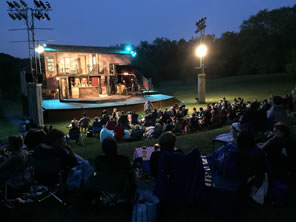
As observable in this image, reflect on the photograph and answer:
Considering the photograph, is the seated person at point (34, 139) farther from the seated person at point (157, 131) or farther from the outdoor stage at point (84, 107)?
the outdoor stage at point (84, 107)

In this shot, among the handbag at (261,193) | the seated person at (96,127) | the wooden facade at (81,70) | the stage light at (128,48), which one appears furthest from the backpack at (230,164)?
the stage light at (128,48)

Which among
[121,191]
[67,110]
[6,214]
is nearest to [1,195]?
[6,214]

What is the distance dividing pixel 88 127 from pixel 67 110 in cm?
511

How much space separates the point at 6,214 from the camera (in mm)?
3346

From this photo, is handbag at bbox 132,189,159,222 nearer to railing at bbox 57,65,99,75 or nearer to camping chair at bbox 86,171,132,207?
camping chair at bbox 86,171,132,207

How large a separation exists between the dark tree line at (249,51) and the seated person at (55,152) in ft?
109

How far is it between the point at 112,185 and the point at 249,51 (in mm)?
39185

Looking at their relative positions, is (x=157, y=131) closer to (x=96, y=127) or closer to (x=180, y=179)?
(x=96, y=127)

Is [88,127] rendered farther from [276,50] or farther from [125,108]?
[276,50]

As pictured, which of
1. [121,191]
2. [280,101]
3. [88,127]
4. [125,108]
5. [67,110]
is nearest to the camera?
[121,191]

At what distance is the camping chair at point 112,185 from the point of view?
313 cm

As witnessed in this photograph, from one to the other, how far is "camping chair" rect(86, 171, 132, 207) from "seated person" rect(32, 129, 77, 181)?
589mm

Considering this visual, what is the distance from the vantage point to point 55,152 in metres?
3.45

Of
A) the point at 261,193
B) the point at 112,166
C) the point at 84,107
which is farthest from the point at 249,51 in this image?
the point at 112,166
